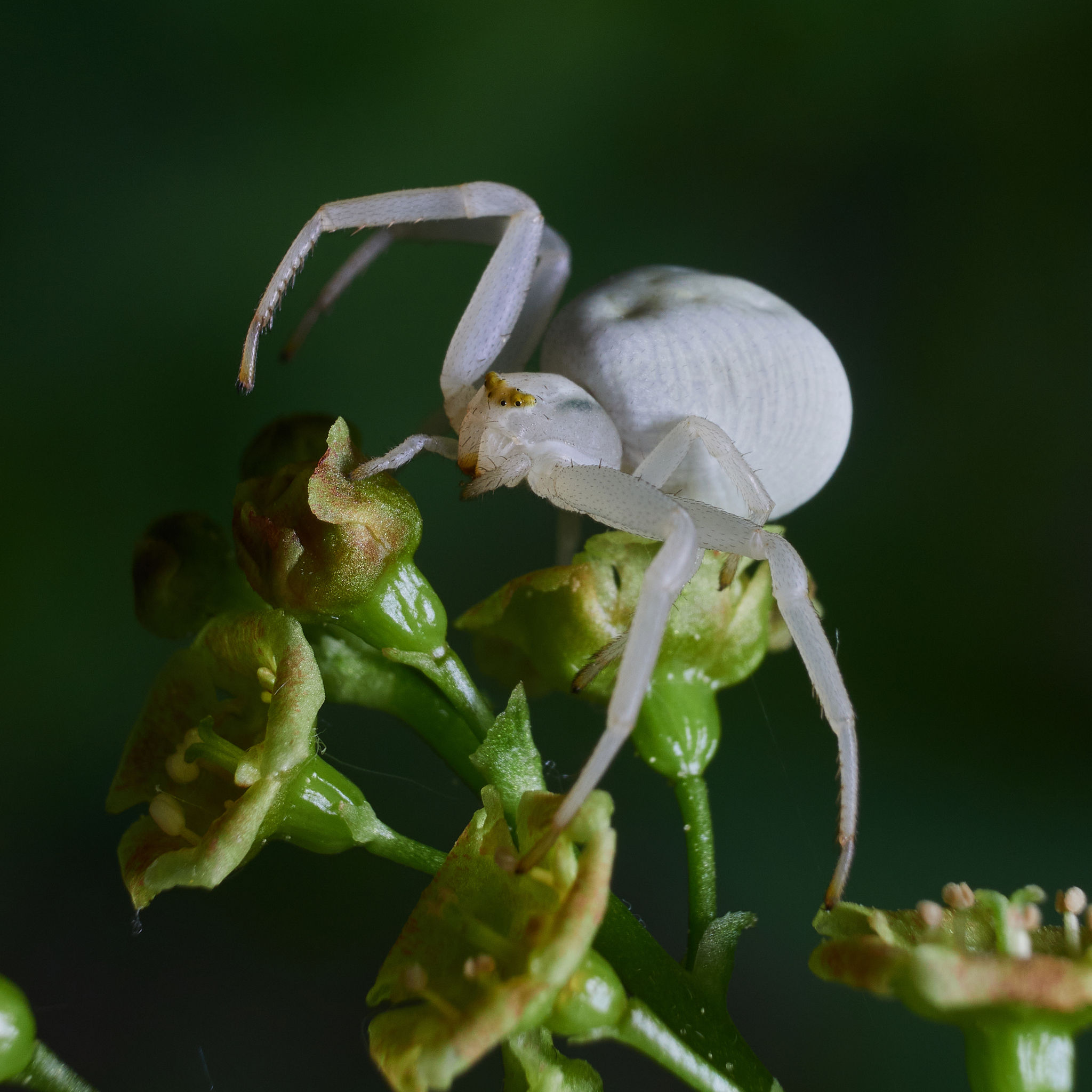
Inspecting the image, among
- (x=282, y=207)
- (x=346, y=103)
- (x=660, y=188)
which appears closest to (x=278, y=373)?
(x=282, y=207)

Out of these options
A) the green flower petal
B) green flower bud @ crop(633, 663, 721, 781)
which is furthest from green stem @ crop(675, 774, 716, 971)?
the green flower petal

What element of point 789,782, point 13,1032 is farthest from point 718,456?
point 789,782

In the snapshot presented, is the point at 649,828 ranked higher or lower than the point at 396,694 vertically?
lower

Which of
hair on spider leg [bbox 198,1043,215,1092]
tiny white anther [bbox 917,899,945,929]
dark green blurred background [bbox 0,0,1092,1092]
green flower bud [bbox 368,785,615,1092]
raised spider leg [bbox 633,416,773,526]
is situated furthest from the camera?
dark green blurred background [bbox 0,0,1092,1092]

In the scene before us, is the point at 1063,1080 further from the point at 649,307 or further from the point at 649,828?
the point at 649,828

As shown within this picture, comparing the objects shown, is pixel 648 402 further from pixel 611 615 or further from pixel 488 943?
pixel 488 943

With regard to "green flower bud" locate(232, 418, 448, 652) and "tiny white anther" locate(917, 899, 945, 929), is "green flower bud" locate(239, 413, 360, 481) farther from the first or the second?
"tiny white anther" locate(917, 899, 945, 929)

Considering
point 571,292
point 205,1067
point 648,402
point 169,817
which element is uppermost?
point 648,402
